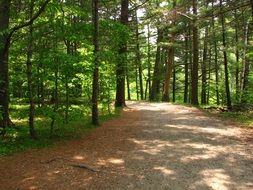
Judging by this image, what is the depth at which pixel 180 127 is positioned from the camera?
13867 millimetres

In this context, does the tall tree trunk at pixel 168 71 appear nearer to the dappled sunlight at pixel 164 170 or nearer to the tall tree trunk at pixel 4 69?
the tall tree trunk at pixel 4 69

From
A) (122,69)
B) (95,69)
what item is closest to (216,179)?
(95,69)

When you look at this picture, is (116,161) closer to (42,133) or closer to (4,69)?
(42,133)

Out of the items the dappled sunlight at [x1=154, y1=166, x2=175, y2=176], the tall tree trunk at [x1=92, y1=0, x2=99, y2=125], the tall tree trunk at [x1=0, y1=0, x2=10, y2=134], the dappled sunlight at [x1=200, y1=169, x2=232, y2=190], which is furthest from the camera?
the tall tree trunk at [x1=92, y1=0, x2=99, y2=125]

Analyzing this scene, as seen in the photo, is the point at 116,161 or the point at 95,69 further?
the point at 95,69

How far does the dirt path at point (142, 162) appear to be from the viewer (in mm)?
6984

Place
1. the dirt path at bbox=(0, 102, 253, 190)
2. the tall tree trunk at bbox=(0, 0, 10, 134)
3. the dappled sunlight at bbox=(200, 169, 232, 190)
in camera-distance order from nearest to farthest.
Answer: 1. the dappled sunlight at bbox=(200, 169, 232, 190)
2. the dirt path at bbox=(0, 102, 253, 190)
3. the tall tree trunk at bbox=(0, 0, 10, 134)

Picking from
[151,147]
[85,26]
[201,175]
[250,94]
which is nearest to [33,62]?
[85,26]

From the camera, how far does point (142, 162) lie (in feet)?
28.0

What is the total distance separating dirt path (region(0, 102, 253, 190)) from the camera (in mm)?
6984

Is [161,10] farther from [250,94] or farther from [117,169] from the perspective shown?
[117,169]

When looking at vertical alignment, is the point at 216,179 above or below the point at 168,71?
below

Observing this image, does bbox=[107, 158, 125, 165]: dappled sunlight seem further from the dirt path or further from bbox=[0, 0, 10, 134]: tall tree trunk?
bbox=[0, 0, 10, 134]: tall tree trunk

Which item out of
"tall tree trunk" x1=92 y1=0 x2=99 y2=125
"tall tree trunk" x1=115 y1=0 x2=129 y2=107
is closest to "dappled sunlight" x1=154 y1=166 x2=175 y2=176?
"tall tree trunk" x1=92 y1=0 x2=99 y2=125
